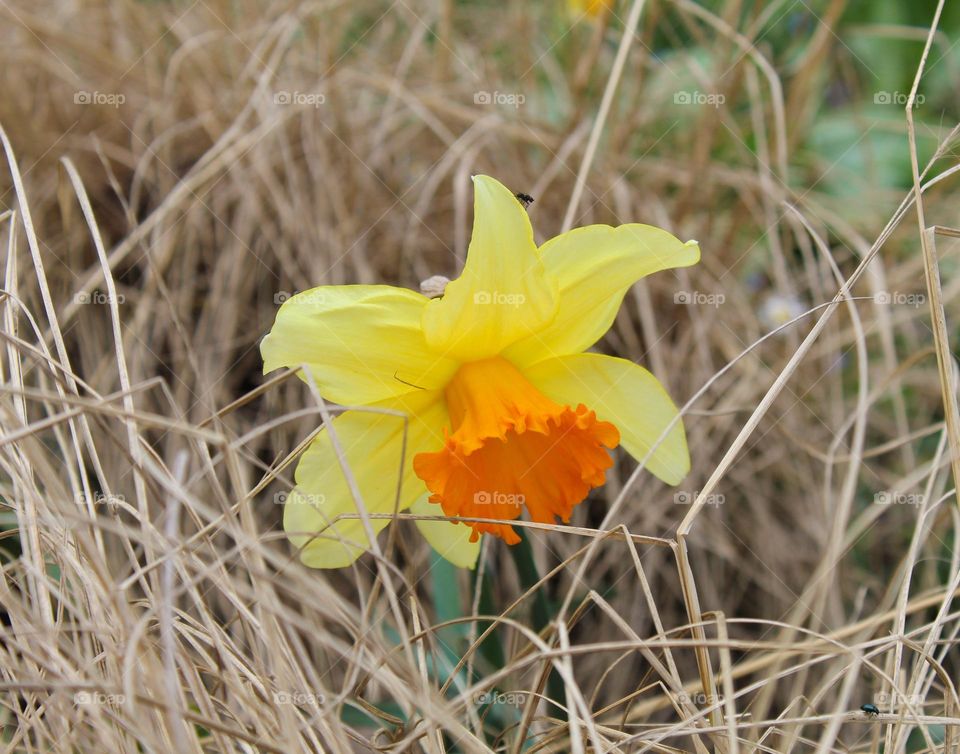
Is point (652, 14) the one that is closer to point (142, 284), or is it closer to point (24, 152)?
point (142, 284)

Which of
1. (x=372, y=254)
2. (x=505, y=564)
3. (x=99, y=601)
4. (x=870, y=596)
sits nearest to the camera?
(x=99, y=601)

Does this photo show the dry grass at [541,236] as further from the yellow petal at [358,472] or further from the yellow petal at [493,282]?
the yellow petal at [493,282]

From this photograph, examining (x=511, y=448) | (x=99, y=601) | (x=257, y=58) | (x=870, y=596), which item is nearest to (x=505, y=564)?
(x=511, y=448)

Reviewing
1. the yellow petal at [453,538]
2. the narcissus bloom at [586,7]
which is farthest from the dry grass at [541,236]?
the yellow petal at [453,538]

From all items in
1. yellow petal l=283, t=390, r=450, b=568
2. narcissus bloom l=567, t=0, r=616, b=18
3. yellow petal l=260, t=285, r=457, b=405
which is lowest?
yellow petal l=283, t=390, r=450, b=568

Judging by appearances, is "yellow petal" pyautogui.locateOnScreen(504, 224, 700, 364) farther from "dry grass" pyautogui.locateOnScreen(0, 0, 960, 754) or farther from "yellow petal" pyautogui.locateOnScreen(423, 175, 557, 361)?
"dry grass" pyautogui.locateOnScreen(0, 0, 960, 754)

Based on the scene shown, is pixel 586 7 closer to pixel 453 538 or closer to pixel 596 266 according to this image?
pixel 596 266

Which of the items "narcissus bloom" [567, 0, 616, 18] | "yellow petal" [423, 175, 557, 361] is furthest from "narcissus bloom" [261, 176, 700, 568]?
"narcissus bloom" [567, 0, 616, 18]
